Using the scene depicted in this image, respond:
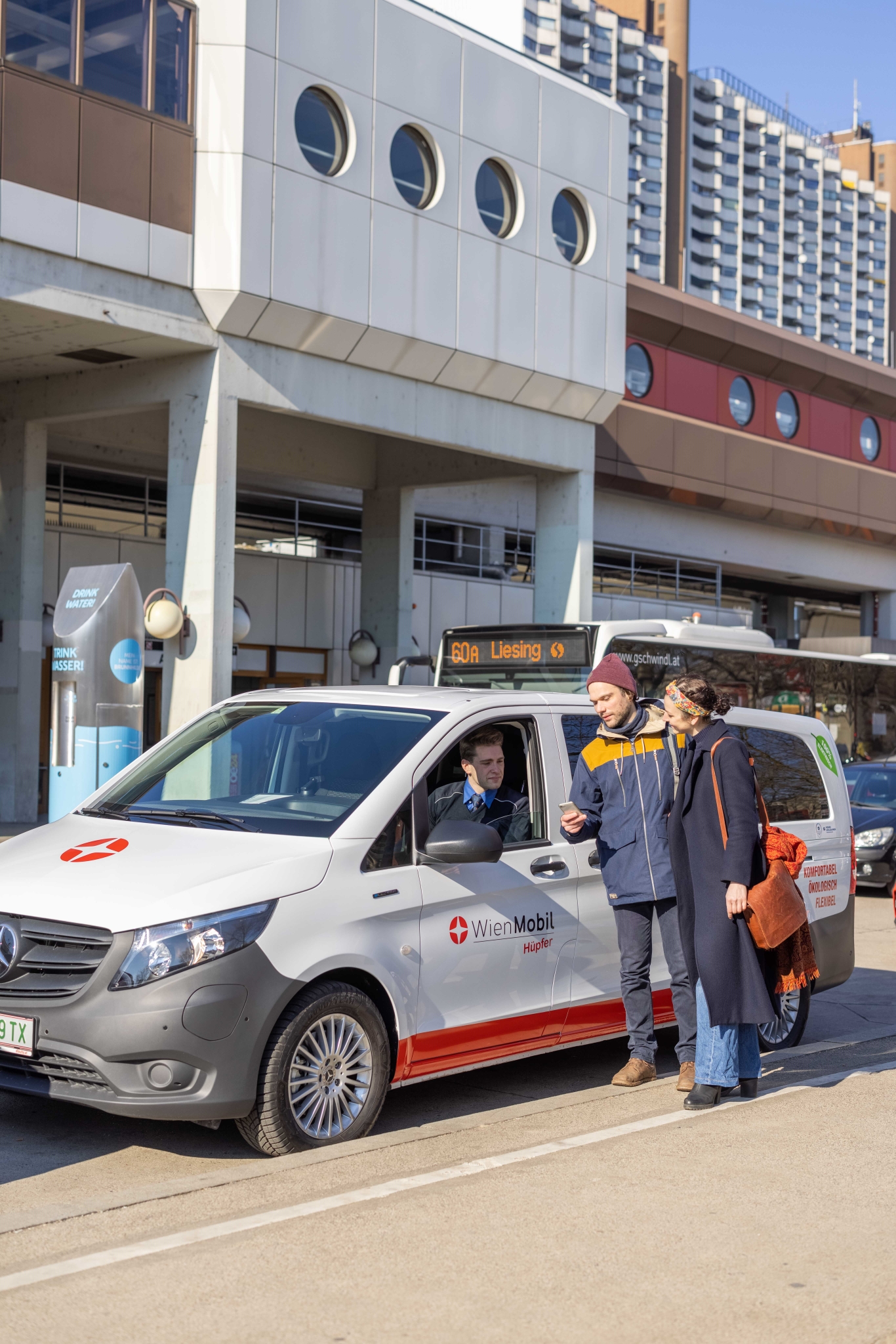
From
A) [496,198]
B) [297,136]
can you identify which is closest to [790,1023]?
[297,136]

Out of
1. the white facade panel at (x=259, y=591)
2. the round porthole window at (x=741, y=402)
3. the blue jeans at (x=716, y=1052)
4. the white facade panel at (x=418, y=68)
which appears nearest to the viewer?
the blue jeans at (x=716, y=1052)

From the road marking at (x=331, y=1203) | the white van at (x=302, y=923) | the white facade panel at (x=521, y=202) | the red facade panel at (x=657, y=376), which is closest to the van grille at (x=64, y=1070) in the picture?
the white van at (x=302, y=923)

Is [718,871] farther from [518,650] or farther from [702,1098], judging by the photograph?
[518,650]

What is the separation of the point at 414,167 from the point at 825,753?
524 inches

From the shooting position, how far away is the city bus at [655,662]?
1752 centimetres

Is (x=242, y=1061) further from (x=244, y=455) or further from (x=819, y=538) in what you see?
(x=819, y=538)

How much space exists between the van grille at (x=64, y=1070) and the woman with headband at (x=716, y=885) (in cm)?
244

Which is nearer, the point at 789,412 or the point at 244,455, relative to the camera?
the point at 244,455

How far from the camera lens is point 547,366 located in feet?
70.2

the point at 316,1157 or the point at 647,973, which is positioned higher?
the point at 647,973

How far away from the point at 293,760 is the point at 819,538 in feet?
101

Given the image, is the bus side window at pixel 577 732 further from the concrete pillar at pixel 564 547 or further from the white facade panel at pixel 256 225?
the concrete pillar at pixel 564 547

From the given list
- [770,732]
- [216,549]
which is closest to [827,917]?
[770,732]

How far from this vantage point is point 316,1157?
17.5ft
